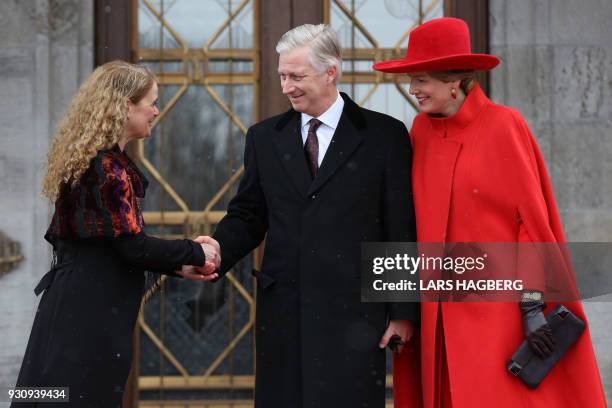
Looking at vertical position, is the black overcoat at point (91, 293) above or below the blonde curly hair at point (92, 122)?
below

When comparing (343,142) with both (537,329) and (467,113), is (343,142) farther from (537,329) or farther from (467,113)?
(537,329)

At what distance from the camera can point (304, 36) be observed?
3.28 metres

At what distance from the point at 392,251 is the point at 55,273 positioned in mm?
1221

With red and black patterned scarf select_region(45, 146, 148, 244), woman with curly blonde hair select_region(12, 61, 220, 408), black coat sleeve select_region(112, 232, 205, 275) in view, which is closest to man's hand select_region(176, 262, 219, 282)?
black coat sleeve select_region(112, 232, 205, 275)

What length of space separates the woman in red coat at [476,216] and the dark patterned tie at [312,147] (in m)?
0.38

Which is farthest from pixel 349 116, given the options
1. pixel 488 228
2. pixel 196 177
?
pixel 196 177

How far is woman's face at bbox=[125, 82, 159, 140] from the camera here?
3090mm

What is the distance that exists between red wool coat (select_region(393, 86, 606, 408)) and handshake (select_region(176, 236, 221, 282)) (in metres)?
0.83

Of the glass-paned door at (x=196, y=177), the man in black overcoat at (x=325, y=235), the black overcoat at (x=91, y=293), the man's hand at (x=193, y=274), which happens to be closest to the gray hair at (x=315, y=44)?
the man in black overcoat at (x=325, y=235)

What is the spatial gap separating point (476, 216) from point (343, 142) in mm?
588

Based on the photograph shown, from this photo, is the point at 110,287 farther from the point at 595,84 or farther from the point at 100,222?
the point at 595,84

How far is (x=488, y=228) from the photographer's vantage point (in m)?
3.04

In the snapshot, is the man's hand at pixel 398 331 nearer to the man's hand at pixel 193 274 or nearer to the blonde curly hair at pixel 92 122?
the man's hand at pixel 193 274

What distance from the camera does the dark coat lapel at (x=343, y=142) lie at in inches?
127
